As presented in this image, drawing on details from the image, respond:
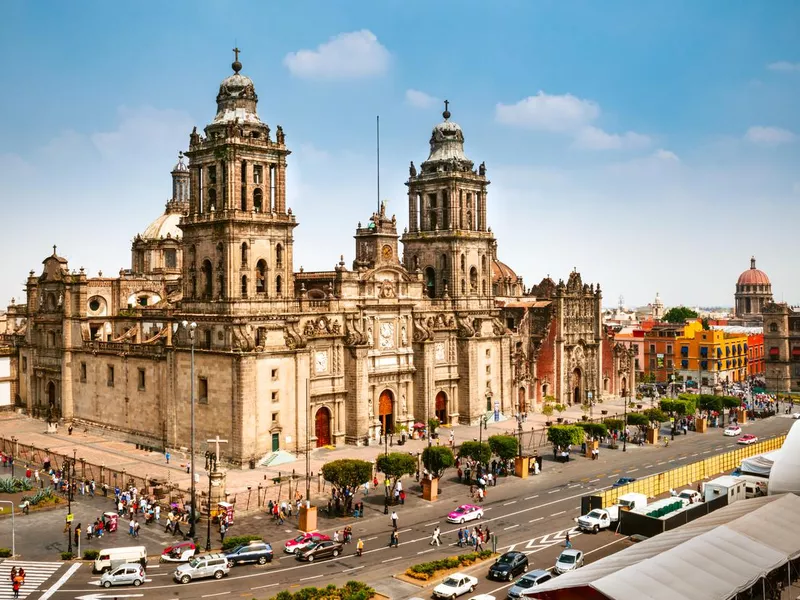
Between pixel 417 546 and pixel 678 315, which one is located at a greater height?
pixel 678 315

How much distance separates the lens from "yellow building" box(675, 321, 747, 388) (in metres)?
127

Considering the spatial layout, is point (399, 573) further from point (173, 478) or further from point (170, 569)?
point (173, 478)

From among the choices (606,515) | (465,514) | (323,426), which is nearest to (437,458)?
(465,514)

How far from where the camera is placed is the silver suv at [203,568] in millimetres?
41938

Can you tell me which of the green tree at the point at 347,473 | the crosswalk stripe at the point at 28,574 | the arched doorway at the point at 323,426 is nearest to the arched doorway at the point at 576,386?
the arched doorway at the point at 323,426

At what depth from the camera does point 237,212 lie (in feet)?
228

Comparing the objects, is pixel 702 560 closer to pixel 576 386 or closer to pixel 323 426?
pixel 323 426

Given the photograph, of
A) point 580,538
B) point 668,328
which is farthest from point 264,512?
point 668,328

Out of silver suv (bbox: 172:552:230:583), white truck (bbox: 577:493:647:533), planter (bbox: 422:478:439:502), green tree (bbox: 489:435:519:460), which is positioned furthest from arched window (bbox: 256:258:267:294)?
white truck (bbox: 577:493:647:533)

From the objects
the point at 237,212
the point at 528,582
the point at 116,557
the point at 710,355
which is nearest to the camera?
the point at 528,582

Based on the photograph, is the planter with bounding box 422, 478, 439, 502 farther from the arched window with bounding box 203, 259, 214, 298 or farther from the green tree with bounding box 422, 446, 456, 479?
the arched window with bounding box 203, 259, 214, 298

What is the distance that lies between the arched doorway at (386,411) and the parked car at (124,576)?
41.2m

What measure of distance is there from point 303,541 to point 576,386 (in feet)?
210

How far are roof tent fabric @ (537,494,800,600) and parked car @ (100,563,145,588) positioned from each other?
20.4m
